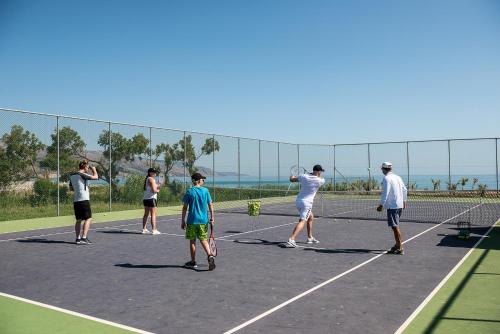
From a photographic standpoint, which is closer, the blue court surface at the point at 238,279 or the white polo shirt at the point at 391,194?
the blue court surface at the point at 238,279

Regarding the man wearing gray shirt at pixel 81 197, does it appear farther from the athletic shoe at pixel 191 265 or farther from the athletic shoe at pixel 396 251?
the athletic shoe at pixel 396 251

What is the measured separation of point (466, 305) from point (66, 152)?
16.9m

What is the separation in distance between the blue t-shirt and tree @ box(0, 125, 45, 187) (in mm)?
11515

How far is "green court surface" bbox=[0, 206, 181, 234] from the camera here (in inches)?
571

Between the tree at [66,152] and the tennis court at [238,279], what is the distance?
6152mm

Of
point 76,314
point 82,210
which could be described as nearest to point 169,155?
point 82,210

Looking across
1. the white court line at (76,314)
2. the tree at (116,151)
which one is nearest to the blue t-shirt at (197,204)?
the white court line at (76,314)

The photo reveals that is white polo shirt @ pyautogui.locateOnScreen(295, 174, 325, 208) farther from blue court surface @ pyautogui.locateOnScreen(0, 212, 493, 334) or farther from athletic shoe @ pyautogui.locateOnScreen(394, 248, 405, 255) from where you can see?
athletic shoe @ pyautogui.locateOnScreen(394, 248, 405, 255)

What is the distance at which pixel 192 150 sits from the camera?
25.4 metres

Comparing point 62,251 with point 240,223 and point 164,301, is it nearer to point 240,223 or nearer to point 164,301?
point 164,301

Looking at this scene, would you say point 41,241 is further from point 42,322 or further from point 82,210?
point 42,322

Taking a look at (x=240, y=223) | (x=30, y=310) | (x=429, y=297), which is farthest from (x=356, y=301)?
(x=240, y=223)

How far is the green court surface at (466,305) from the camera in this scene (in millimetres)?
5148

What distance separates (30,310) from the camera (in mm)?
5855
